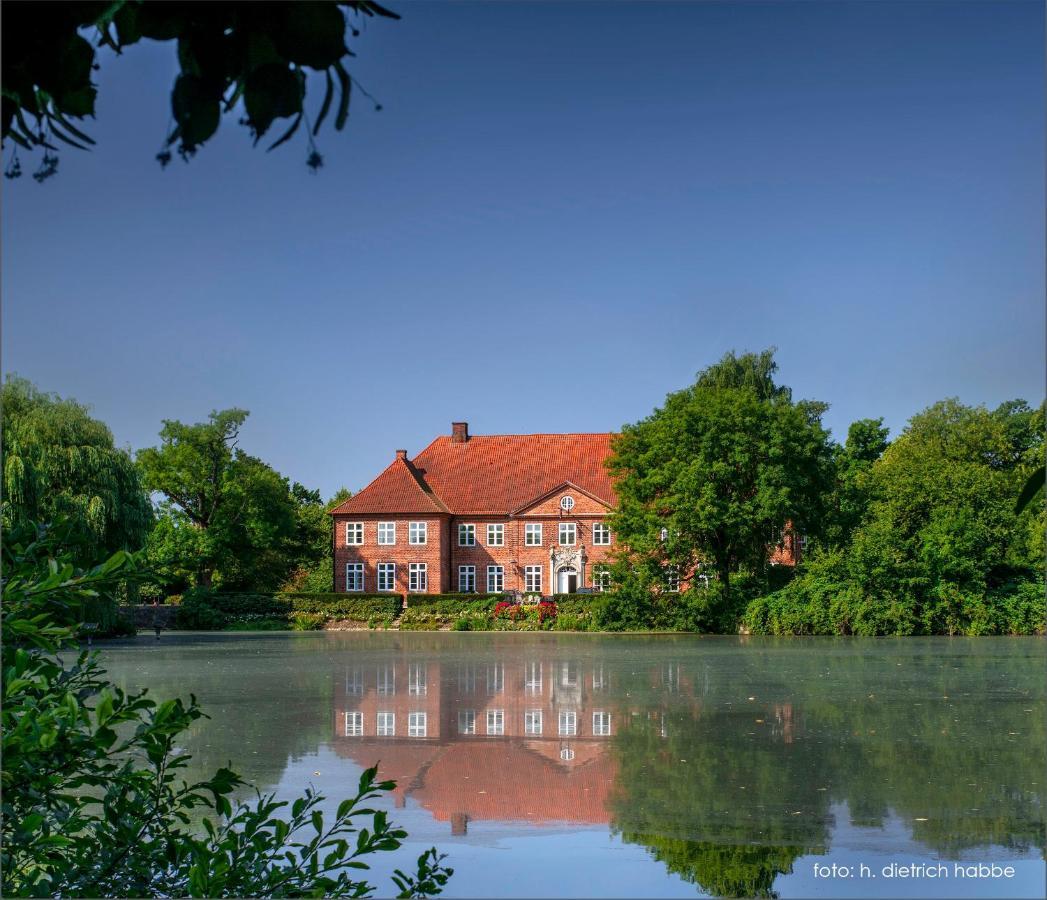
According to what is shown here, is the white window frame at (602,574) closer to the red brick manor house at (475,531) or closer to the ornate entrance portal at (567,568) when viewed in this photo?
the red brick manor house at (475,531)

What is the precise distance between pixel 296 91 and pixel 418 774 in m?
8.18

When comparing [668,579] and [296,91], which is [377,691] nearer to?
[296,91]

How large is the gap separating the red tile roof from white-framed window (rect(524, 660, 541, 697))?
2714 centimetres

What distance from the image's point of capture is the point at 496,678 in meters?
19.2

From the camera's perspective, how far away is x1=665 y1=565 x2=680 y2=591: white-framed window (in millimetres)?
36594

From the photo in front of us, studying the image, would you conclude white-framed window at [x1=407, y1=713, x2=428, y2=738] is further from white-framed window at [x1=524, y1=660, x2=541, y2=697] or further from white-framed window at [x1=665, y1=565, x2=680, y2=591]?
white-framed window at [x1=665, y1=565, x2=680, y2=591]

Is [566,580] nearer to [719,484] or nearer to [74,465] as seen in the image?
[719,484]

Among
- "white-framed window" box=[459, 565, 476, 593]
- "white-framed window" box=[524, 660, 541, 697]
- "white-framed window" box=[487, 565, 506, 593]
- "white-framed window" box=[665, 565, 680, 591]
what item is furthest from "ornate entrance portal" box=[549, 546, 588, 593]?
"white-framed window" box=[524, 660, 541, 697]

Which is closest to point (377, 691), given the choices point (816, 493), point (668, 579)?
point (668, 579)

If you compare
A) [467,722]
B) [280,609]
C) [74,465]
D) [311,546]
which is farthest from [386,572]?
[467,722]

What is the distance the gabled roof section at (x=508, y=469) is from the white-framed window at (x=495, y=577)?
2484 millimetres

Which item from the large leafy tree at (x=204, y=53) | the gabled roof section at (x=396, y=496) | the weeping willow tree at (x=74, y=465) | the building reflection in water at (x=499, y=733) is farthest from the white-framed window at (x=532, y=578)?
the large leafy tree at (x=204, y=53)

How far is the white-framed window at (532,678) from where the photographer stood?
657 inches

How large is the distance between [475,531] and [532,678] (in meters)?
31.4
